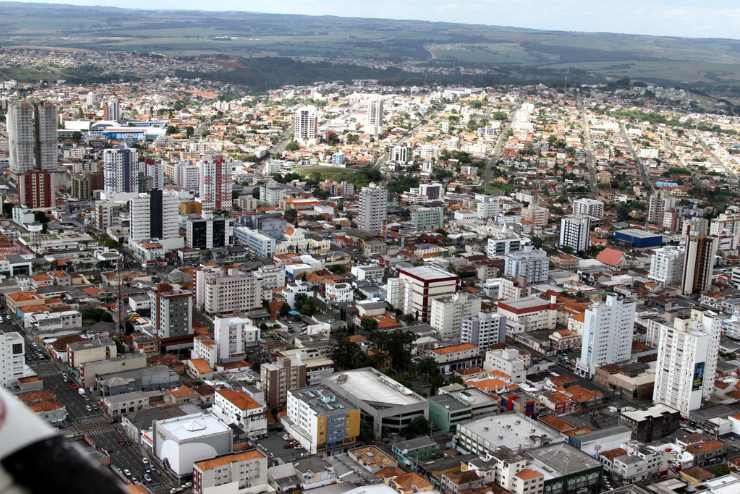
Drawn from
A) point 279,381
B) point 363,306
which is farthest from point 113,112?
point 279,381

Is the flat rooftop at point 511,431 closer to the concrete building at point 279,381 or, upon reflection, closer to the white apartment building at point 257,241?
the concrete building at point 279,381

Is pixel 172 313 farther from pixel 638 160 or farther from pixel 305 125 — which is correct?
pixel 638 160

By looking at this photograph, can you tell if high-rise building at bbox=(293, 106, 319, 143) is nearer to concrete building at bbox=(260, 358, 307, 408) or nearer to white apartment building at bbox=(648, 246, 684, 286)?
white apartment building at bbox=(648, 246, 684, 286)

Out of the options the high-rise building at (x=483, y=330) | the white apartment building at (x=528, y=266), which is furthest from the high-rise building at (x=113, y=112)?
the high-rise building at (x=483, y=330)

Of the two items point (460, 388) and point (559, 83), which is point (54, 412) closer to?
point (460, 388)

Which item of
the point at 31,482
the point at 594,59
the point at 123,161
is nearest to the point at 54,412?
the point at 31,482

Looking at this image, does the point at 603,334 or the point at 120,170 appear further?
the point at 120,170
